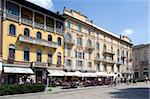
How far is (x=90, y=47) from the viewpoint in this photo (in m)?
62.4

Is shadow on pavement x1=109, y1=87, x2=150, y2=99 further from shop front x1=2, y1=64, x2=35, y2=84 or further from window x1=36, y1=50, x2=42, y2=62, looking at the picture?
window x1=36, y1=50, x2=42, y2=62

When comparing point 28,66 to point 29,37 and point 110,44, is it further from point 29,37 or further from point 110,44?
point 110,44

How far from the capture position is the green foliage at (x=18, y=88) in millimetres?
28533

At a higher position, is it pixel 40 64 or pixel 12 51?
pixel 12 51

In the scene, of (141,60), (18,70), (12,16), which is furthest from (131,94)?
(141,60)

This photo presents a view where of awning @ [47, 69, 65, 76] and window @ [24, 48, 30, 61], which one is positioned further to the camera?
awning @ [47, 69, 65, 76]

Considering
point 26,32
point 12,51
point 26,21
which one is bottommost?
point 12,51

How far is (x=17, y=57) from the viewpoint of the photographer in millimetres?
42875

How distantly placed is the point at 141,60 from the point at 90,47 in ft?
146

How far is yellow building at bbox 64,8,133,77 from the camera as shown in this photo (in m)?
55.4

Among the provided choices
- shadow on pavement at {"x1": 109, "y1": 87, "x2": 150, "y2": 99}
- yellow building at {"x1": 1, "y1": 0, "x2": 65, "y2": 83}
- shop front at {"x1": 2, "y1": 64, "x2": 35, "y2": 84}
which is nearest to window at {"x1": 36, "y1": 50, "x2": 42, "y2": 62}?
yellow building at {"x1": 1, "y1": 0, "x2": 65, "y2": 83}

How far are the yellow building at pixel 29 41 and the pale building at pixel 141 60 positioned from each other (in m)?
53.5

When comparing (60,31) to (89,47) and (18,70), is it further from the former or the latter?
(18,70)

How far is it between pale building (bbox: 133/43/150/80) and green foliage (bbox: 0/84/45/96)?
232ft
